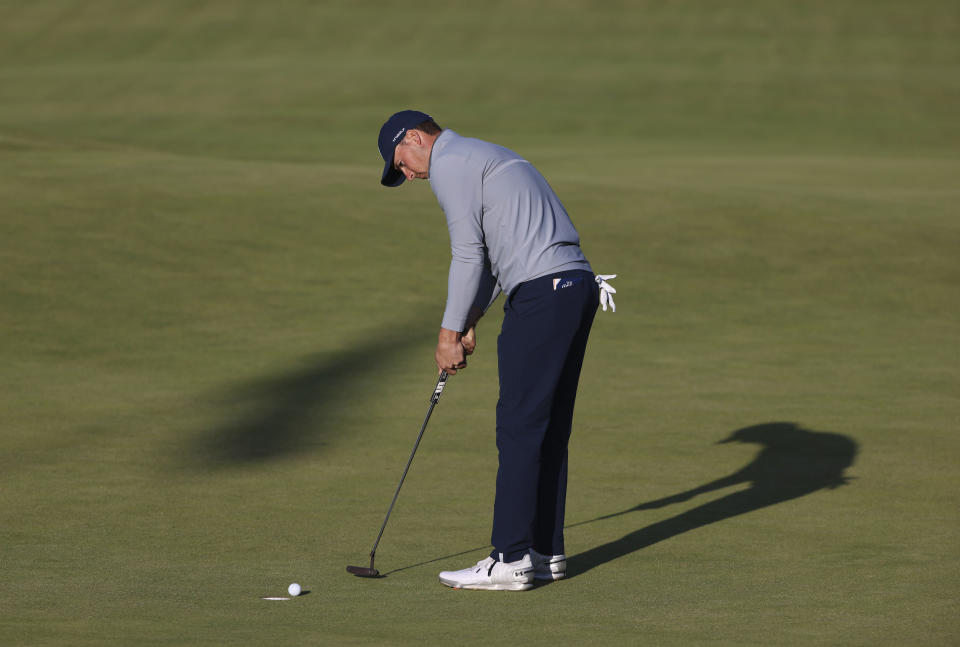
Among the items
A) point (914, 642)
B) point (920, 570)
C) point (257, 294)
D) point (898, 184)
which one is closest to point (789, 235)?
point (898, 184)

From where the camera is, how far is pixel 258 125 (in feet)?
109

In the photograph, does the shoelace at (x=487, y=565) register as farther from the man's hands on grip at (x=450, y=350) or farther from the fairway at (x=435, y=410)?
the man's hands on grip at (x=450, y=350)

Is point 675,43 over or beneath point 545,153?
over

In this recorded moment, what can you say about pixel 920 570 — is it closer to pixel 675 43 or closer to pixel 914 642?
pixel 914 642

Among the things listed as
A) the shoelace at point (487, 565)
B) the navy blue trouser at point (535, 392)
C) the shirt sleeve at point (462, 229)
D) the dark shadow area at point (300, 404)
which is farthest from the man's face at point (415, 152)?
the dark shadow area at point (300, 404)

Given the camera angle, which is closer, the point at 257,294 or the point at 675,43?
the point at 257,294

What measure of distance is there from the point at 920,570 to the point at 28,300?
9.14 metres

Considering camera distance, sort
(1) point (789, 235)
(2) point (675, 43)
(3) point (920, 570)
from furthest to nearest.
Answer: (2) point (675, 43)
(1) point (789, 235)
(3) point (920, 570)

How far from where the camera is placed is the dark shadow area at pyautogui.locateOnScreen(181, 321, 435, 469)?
8.80 metres

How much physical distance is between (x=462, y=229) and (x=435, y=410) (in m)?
4.28

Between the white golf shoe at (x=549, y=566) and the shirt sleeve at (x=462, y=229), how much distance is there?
1.06 m

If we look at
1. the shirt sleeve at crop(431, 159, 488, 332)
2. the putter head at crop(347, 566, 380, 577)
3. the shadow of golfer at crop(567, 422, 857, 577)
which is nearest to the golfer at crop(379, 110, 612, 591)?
the shirt sleeve at crop(431, 159, 488, 332)

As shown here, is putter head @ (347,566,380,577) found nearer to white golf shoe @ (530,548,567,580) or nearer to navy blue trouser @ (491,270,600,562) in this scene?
navy blue trouser @ (491,270,600,562)

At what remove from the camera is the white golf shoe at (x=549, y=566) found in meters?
6.10
